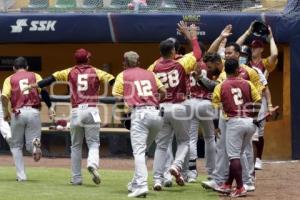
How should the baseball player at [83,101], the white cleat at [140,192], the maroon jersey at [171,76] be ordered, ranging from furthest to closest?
the baseball player at [83,101], the maroon jersey at [171,76], the white cleat at [140,192]

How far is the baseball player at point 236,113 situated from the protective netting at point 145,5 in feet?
20.6

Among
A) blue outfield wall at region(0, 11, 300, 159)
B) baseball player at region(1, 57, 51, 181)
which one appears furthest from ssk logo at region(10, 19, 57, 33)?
baseball player at region(1, 57, 51, 181)

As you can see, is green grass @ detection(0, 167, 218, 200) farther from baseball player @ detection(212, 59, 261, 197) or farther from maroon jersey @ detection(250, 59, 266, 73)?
maroon jersey @ detection(250, 59, 266, 73)

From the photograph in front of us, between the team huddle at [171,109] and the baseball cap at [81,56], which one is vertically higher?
the baseball cap at [81,56]

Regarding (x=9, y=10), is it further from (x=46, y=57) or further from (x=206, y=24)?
(x=206, y=24)

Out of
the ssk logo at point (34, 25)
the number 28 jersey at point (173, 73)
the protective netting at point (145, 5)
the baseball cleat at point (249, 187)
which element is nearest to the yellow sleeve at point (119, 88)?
the number 28 jersey at point (173, 73)

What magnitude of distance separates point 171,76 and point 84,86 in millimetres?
1270

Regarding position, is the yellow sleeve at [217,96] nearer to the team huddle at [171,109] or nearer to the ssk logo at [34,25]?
the team huddle at [171,109]

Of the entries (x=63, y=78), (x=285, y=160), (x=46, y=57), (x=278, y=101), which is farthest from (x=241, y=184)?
(x=46, y=57)

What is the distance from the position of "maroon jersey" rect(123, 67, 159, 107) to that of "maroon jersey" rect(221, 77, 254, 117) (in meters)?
0.90

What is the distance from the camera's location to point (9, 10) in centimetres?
1917

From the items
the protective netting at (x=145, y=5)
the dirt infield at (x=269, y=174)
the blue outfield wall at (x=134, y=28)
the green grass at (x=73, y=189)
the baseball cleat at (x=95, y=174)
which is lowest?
the dirt infield at (x=269, y=174)

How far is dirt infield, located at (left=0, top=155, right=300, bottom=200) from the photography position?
38.2ft

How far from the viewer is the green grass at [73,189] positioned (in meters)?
11.0
